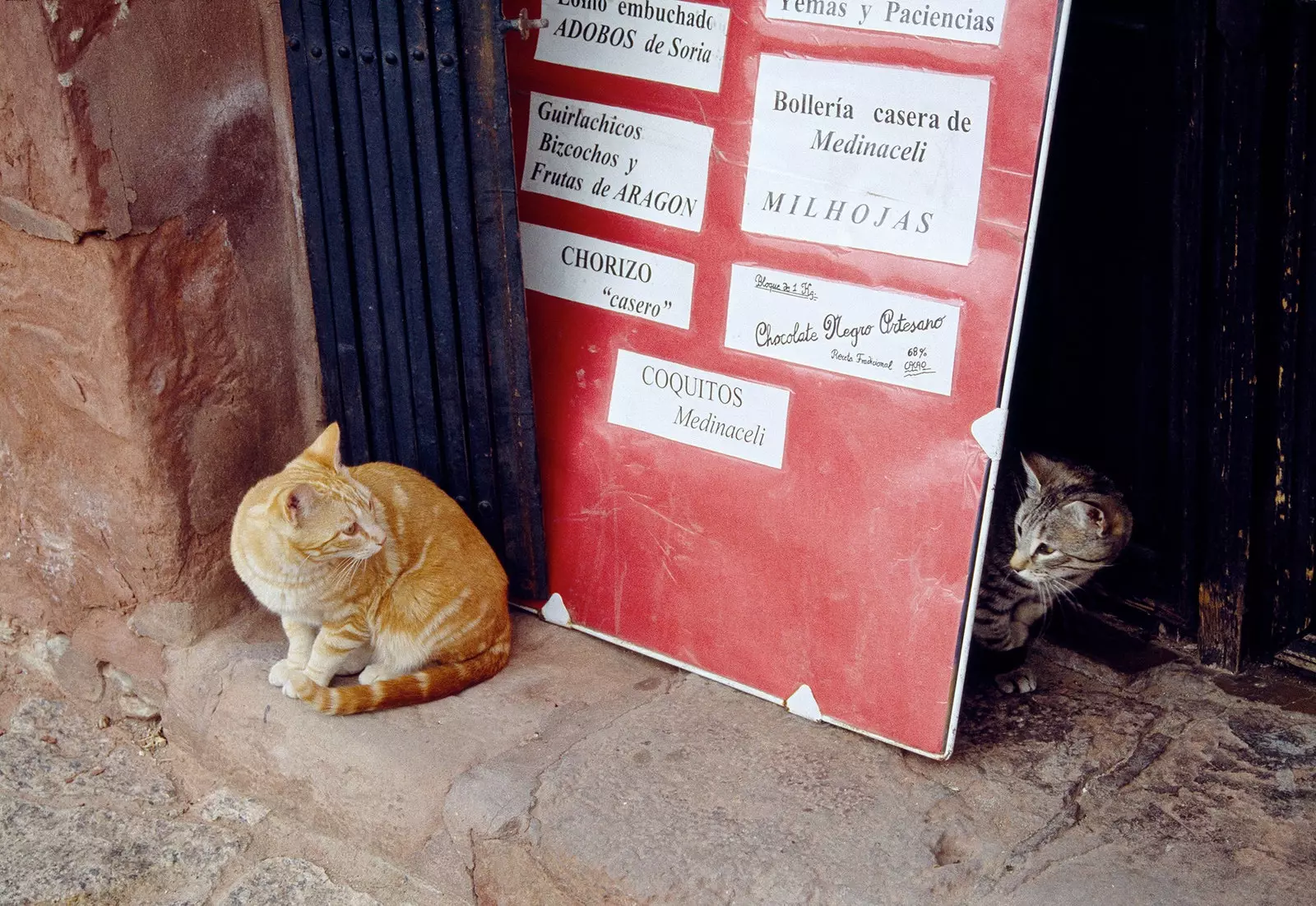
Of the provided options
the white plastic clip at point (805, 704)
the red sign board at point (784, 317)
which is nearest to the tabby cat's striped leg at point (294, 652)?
the red sign board at point (784, 317)

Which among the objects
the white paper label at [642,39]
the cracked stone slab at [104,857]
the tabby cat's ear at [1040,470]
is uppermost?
the white paper label at [642,39]

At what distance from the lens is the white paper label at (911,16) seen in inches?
86.7

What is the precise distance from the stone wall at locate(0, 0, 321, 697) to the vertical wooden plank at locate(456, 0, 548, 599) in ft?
1.79

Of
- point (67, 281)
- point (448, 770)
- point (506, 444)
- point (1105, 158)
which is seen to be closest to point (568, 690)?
point (448, 770)

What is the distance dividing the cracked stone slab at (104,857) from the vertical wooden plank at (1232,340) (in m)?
2.24

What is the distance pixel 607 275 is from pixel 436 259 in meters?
0.37

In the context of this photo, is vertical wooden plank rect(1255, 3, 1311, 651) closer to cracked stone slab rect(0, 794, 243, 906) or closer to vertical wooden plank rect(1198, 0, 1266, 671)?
vertical wooden plank rect(1198, 0, 1266, 671)

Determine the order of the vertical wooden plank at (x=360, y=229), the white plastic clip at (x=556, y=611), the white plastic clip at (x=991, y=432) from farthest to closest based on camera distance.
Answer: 1. the white plastic clip at (x=556, y=611)
2. the vertical wooden plank at (x=360, y=229)
3. the white plastic clip at (x=991, y=432)

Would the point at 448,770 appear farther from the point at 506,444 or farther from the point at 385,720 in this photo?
the point at 506,444

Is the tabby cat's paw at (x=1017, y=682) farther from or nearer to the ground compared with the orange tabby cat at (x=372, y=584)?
nearer to the ground

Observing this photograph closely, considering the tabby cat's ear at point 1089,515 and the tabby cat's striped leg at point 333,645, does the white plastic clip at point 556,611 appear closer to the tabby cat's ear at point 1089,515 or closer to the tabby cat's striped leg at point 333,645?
the tabby cat's striped leg at point 333,645

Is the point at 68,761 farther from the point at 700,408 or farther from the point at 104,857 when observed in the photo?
the point at 700,408

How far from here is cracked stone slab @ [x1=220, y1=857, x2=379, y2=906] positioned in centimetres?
259

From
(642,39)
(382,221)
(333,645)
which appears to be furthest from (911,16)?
(333,645)
